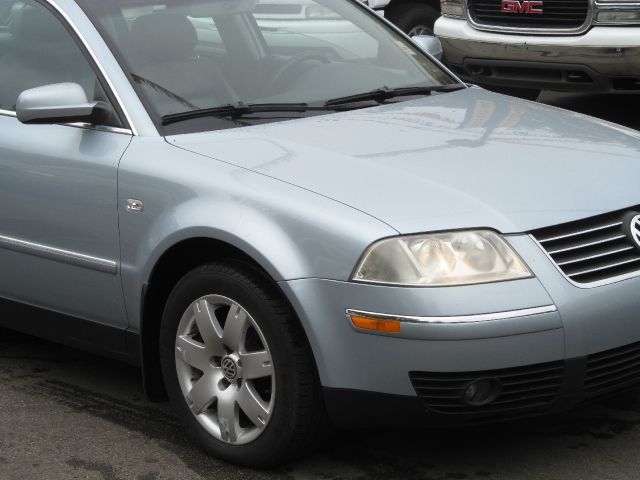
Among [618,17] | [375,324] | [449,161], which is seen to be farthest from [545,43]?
[375,324]

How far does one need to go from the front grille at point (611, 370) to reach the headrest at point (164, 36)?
1927 mm

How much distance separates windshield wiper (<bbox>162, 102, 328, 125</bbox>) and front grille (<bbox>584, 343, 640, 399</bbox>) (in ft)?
4.87

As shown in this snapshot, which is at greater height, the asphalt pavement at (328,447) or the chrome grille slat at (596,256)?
the chrome grille slat at (596,256)

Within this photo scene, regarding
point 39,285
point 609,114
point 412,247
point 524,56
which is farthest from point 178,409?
point 609,114

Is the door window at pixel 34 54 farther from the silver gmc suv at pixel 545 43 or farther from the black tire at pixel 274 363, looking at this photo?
the silver gmc suv at pixel 545 43

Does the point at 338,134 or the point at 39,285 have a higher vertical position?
the point at 338,134

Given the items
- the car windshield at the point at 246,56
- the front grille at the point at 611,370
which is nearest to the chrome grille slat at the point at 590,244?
the front grille at the point at 611,370

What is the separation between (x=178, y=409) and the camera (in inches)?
172

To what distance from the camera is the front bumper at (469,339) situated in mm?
3658

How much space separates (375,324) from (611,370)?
2.41 ft

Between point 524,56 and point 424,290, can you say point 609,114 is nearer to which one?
point 524,56

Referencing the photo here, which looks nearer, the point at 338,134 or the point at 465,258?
the point at 465,258

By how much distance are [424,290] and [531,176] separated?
25.5 inches

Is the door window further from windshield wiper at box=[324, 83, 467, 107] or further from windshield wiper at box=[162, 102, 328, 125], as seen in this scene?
windshield wiper at box=[324, 83, 467, 107]
